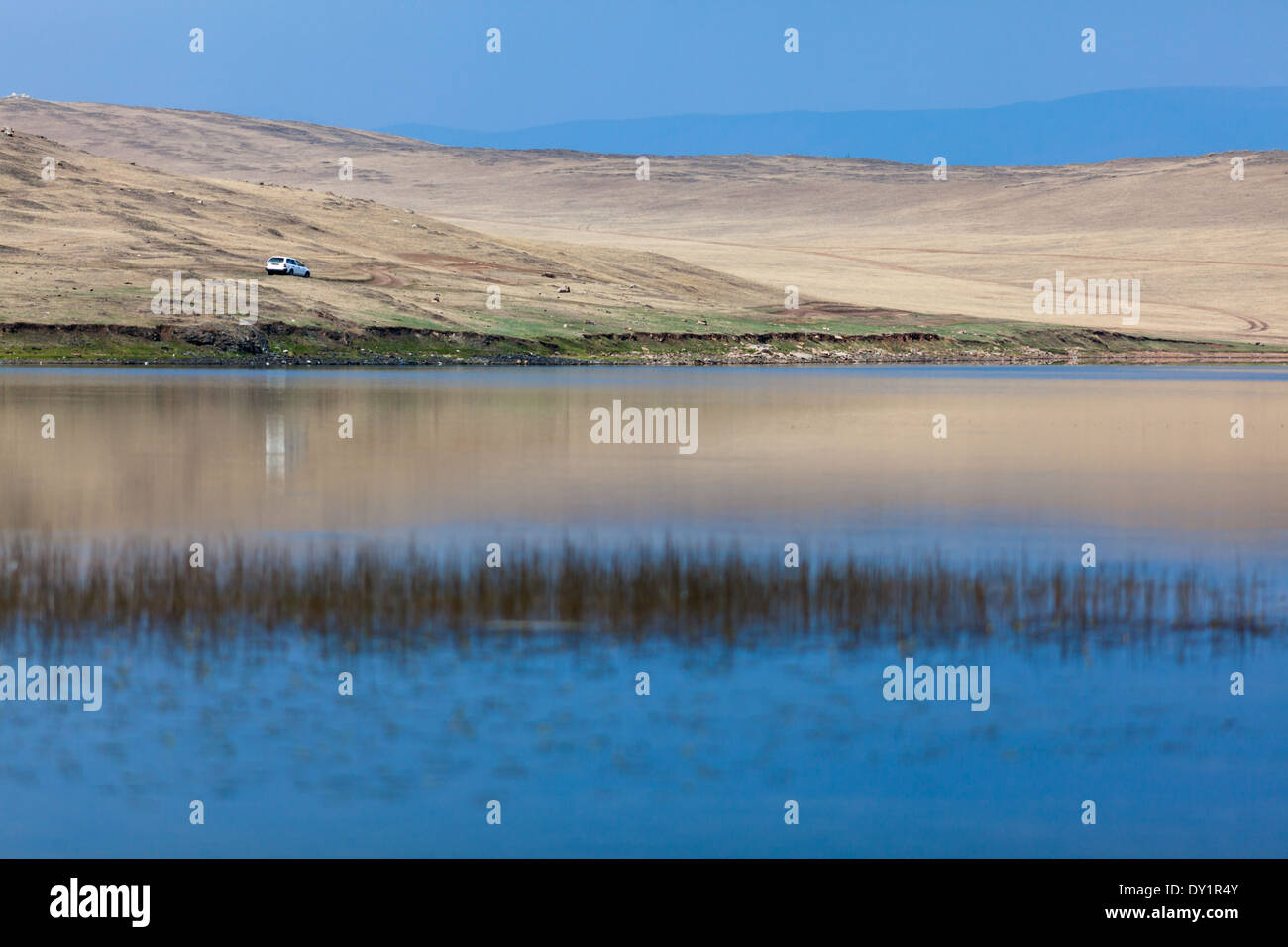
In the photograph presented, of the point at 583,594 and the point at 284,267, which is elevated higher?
the point at 284,267

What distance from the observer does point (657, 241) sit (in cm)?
19462

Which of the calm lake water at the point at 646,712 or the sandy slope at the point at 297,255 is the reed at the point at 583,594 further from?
the sandy slope at the point at 297,255

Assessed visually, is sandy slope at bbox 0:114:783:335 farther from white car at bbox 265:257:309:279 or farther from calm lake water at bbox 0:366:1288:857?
calm lake water at bbox 0:366:1288:857

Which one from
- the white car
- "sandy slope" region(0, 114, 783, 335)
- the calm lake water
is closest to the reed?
the calm lake water

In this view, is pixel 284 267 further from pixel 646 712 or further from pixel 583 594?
pixel 646 712

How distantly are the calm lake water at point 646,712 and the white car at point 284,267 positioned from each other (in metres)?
83.6

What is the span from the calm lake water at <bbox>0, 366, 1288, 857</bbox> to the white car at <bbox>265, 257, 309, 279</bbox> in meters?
83.6

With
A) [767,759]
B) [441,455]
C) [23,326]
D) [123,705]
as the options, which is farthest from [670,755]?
[23,326]

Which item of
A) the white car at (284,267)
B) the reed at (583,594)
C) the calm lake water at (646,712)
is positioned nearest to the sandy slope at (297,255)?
the white car at (284,267)

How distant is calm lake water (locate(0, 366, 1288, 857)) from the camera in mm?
12445

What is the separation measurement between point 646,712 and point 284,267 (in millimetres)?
104632

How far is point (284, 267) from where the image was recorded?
116 m

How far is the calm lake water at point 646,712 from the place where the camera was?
40.8 feet

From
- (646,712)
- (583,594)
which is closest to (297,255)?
(583,594)
